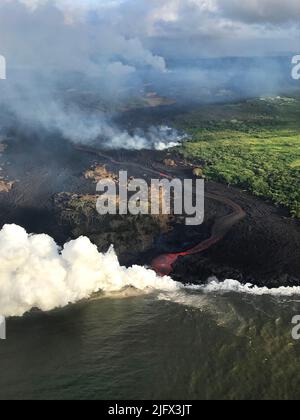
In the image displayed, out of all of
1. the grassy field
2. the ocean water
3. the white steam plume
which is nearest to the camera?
the ocean water

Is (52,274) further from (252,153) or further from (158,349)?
(252,153)

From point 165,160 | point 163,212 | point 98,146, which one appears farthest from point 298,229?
point 98,146

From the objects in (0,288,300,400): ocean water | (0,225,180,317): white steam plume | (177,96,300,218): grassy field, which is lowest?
(0,288,300,400): ocean water

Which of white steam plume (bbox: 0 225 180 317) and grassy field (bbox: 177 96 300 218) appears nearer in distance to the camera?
white steam plume (bbox: 0 225 180 317)

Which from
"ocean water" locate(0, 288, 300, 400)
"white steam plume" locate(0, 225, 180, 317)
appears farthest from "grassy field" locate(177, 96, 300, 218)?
"white steam plume" locate(0, 225, 180, 317)

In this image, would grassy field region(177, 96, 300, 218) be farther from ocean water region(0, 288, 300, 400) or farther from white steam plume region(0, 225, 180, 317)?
white steam plume region(0, 225, 180, 317)

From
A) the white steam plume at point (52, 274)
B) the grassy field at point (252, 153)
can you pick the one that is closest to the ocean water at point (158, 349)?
the white steam plume at point (52, 274)
